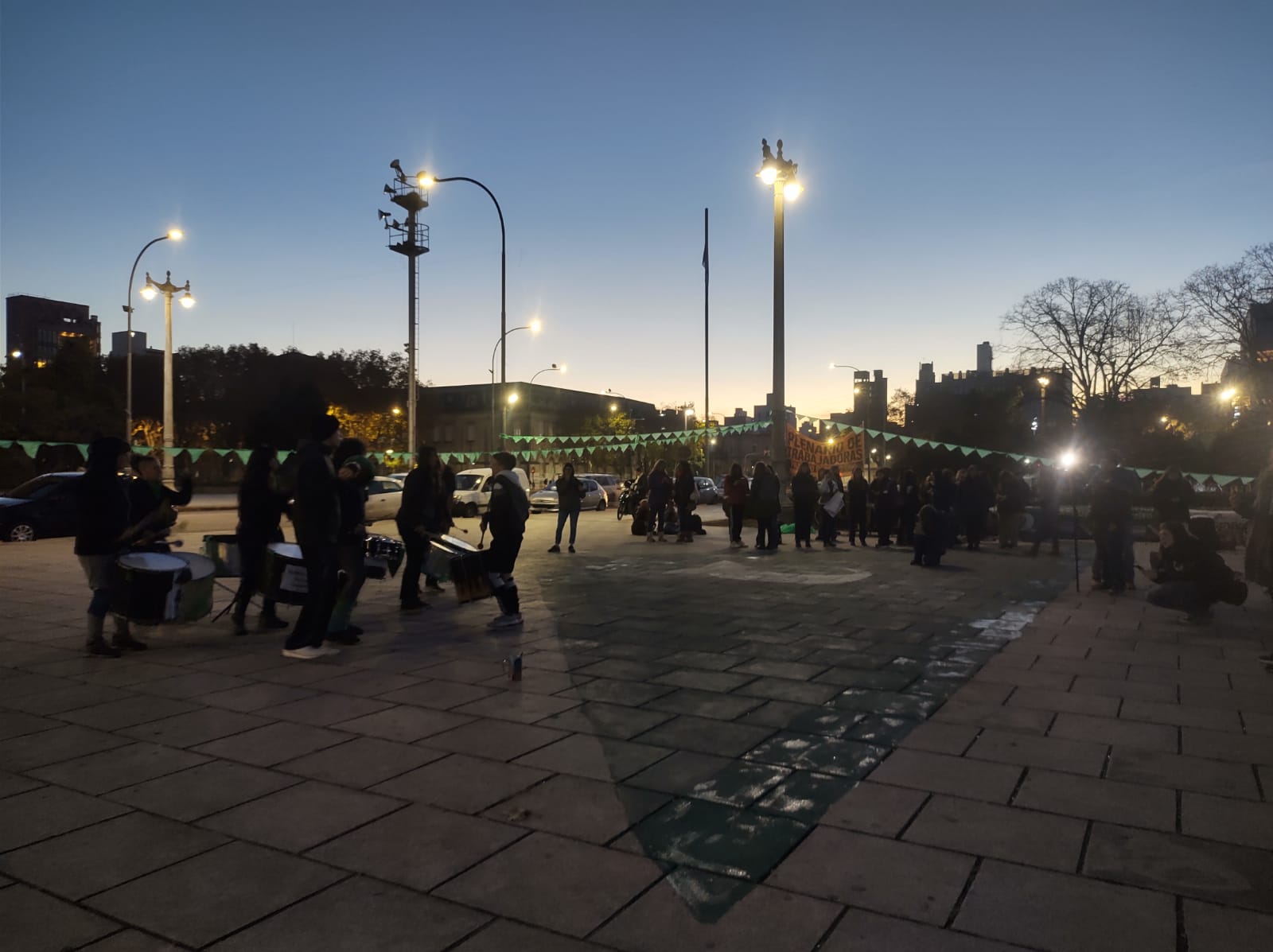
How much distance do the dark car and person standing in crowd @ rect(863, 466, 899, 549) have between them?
652 inches

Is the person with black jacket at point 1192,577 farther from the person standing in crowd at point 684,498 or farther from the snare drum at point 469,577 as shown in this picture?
the person standing in crowd at point 684,498

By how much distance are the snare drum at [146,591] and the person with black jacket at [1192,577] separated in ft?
29.6

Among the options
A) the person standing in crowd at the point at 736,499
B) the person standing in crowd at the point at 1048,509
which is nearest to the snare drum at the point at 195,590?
the person standing in crowd at the point at 736,499

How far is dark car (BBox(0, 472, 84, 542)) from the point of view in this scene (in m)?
18.1

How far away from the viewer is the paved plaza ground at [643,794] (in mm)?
2949

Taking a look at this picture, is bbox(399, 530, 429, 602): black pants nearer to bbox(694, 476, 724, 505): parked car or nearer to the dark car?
the dark car

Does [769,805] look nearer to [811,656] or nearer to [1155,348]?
[811,656]

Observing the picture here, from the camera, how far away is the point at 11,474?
35906 mm

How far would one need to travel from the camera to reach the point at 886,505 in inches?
731

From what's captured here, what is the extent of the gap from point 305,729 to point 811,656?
3.87 m

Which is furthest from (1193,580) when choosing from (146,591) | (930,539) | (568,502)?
(568,502)

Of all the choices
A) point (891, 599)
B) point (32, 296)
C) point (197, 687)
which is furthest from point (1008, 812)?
point (32, 296)

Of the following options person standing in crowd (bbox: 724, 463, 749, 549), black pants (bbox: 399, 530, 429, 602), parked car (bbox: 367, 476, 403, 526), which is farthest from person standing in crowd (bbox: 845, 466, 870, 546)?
parked car (bbox: 367, 476, 403, 526)

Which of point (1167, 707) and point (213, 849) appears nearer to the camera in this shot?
point (213, 849)
